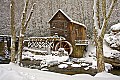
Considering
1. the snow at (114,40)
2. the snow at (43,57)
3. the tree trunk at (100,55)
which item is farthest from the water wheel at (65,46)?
the tree trunk at (100,55)

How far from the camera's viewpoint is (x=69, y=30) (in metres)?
19.8

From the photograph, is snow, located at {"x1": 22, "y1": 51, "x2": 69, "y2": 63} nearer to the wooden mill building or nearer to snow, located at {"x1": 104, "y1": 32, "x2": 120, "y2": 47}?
the wooden mill building

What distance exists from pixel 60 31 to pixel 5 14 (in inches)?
312

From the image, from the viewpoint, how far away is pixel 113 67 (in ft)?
46.8

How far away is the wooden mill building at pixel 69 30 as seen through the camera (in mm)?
19433

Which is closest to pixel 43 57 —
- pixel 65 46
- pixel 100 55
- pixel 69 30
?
pixel 65 46

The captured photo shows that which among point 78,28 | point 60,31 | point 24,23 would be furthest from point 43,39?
point 24,23

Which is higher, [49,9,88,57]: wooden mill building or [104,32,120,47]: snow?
[49,9,88,57]: wooden mill building

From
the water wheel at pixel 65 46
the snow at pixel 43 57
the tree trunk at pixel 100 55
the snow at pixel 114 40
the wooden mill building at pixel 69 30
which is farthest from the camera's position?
the wooden mill building at pixel 69 30

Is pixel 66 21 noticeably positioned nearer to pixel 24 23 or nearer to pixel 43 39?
pixel 43 39

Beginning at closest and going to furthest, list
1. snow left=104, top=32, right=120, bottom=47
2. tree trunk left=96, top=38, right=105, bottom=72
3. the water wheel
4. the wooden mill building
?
tree trunk left=96, top=38, right=105, bottom=72
snow left=104, top=32, right=120, bottom=47
the water wheel
the wooden mill building

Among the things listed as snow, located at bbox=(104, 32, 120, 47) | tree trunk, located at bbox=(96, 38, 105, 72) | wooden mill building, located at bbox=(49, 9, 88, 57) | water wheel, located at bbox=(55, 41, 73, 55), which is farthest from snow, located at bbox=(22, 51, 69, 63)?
tree trunk, located at bbox=(96, 38, 105, 72)

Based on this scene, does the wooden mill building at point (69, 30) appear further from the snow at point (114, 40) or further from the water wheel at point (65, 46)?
the snow at point (114, 40)

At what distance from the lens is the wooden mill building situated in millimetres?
19433
